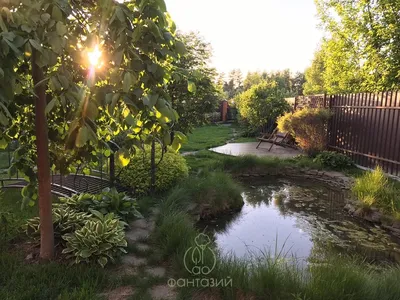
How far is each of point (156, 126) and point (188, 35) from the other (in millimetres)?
3603

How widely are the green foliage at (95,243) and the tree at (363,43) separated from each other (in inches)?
441

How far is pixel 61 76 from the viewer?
5.03ft

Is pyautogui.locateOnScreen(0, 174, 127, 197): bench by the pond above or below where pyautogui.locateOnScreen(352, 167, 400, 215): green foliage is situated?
above

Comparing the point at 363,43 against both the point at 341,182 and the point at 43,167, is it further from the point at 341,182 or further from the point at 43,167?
the point at 43,167

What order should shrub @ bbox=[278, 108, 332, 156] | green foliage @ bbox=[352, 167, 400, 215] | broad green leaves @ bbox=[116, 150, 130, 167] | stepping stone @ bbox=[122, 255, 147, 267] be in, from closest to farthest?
broad green leaves @ bbox=[116, 150, 130, 167] → stepping stone @ bbox=[122, 255, 147, 267] → green foliage @ bbox=[352, 167, 400, 215] → shrub @ bbox=[278, 108, 332, 156]

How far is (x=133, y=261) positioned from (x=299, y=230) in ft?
9.32

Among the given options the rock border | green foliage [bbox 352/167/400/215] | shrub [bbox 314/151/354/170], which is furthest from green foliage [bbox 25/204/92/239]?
shrub [bbox 314/151/354/170]

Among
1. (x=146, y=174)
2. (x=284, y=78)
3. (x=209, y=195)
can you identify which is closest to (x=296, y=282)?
(x=209, y=195)

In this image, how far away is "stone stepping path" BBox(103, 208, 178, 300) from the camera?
2.22 meters

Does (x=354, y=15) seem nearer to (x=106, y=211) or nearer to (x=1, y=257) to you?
(x=106, y=211)

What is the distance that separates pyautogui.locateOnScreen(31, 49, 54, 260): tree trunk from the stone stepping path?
2.08 feet

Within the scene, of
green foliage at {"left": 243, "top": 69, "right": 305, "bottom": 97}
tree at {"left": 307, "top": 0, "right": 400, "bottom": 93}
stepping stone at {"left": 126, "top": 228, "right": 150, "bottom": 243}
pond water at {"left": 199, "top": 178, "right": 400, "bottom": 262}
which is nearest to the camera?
stepping stone at {"left": 126, "top": 228, "right": 150, "bottom": 243}

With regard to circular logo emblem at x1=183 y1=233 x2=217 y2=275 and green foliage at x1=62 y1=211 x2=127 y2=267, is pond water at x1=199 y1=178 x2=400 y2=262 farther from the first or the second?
green foliage at x1=62 y1=211 x2=127 y2=267

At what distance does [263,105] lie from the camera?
14.1 metres
